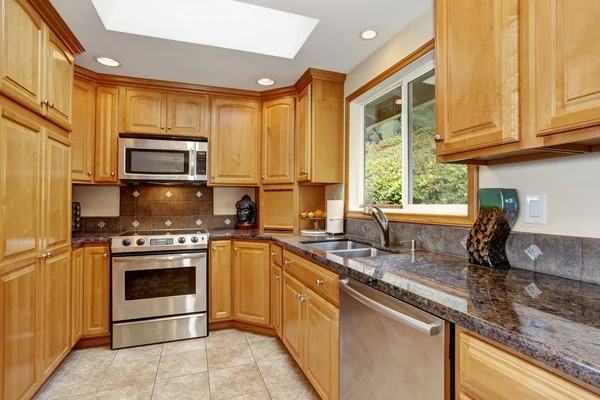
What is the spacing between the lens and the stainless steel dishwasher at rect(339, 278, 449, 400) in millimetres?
944

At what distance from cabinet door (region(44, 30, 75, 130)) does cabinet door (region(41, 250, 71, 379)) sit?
0.92 m

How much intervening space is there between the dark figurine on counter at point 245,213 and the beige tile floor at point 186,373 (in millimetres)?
1147

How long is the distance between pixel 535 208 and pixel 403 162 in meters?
0.99

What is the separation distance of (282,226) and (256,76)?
1.46m

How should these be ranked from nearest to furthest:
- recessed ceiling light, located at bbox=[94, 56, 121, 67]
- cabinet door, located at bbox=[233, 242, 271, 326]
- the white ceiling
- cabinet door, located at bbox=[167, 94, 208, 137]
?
the white ceiling
recessed ceiling light, located at bbox=[94, 56, 121, 67]
cabinet door, located at bbox=[233, 242, 271, 326]
cabinet door, located at bbox=[167, 94, 208, 137]

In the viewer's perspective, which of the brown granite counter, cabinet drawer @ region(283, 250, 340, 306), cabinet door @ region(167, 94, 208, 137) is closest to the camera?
the brown granite counter

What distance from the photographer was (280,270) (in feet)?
8.26

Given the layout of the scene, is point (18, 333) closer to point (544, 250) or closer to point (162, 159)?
point (162, 159)

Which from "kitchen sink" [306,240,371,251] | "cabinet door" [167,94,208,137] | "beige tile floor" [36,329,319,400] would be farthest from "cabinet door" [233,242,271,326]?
"cabinet door" [167,94,208,137]

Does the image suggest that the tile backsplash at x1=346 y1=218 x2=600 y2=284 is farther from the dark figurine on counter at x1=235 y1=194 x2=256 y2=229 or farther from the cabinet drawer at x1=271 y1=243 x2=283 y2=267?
the dark figurine on counter at x1=235 y1=194 x2=256 y2=229

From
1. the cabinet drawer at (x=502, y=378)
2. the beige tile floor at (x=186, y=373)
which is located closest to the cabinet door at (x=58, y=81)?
the beige tile floor at (x=186, y=373)

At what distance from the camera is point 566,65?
0.90 meters

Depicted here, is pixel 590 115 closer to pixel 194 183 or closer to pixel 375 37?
pixel 375 37

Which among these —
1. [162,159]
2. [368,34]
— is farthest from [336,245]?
[162,159]
